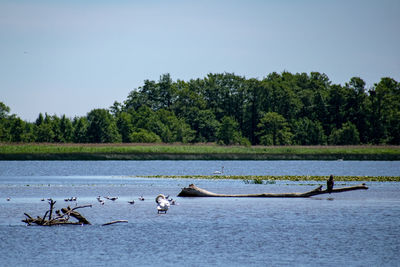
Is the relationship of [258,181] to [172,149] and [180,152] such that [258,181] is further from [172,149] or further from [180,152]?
[172,149]

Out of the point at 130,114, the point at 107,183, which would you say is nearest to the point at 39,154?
the point at 130,114

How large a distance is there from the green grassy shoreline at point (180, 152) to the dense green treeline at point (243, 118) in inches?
688

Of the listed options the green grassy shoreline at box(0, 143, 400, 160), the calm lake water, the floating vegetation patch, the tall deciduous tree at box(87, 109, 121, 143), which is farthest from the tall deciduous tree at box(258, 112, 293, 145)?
the calm lake water

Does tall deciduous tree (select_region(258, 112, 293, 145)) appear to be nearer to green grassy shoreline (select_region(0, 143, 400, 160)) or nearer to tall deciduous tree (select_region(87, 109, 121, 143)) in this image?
green grassy shoreline (select_region(0, 143, 400, 160))

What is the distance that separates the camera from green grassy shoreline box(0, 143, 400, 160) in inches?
5605

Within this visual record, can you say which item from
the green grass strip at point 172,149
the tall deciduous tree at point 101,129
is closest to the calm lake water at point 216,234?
the green grass strip at point 172,149

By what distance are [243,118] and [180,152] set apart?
44.4 meters

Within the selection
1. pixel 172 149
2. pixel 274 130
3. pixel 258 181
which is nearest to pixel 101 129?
pixel 172 149

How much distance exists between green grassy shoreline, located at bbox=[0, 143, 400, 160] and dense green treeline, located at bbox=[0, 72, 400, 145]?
17479 mm

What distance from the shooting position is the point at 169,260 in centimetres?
2912

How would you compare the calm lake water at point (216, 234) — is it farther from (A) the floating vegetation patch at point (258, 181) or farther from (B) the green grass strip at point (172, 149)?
(B) the green grass strip at point (172, 149)

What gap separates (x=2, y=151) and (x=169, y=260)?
118 metres

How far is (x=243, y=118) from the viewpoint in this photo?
18825cm

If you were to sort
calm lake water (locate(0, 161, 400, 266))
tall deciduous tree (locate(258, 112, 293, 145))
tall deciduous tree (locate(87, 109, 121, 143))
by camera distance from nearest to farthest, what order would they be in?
calm lake water (locate(0, 161, 400, 266)) → tall deciduous tree (locate(87, 109, 121, 143)) → tall deciduous tree (locate(258, 112, 293, 145))
